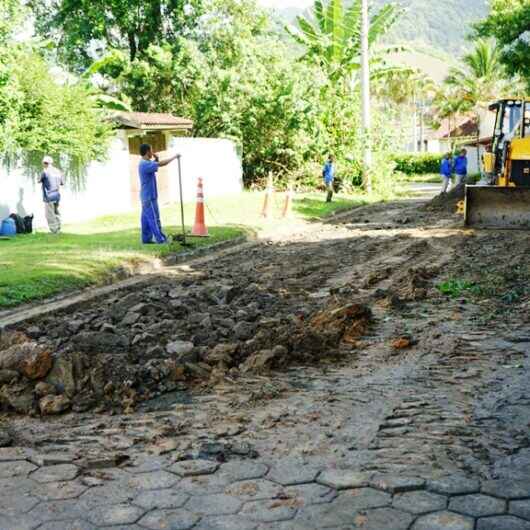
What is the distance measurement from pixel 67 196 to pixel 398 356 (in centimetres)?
1443

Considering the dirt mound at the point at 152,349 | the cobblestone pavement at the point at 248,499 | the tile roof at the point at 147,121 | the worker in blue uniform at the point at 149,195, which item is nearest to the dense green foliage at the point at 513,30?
the tile roof at the point at 147,121

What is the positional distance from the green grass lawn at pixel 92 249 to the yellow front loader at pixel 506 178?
470 cm

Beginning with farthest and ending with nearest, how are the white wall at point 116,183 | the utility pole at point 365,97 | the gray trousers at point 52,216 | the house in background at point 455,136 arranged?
the house in background at point 455,136 < the utility pole at point 365,97 < the white wall at point 116,183 < the gray trousers at point 52,216

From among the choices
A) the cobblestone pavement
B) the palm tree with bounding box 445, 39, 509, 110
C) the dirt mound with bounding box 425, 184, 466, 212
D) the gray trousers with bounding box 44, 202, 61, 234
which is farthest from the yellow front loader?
the palm tree with bounding box 445, 39, 509, 110

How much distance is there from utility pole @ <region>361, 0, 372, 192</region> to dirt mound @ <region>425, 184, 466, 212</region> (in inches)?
239

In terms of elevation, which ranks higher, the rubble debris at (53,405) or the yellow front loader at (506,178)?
the yellow front loader at (506,178)

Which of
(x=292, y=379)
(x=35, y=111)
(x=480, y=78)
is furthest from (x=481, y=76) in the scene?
(x=292, y=379)

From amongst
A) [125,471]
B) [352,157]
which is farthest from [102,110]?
[125,471]

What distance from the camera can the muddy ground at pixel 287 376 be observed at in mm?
4336

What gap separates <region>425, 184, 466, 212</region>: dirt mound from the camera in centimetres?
2177

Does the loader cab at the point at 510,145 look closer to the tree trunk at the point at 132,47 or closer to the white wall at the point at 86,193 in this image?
the white wall at the point at 86,193

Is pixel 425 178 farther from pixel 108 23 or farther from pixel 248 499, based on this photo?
pixel 248 499

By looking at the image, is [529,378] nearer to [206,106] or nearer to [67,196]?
[67,196]

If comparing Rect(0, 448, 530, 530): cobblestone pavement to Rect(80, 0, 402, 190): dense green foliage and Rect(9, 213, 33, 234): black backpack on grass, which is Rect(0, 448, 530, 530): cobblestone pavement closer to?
Rect(9, 213, 33, 234): black backpack on grass
